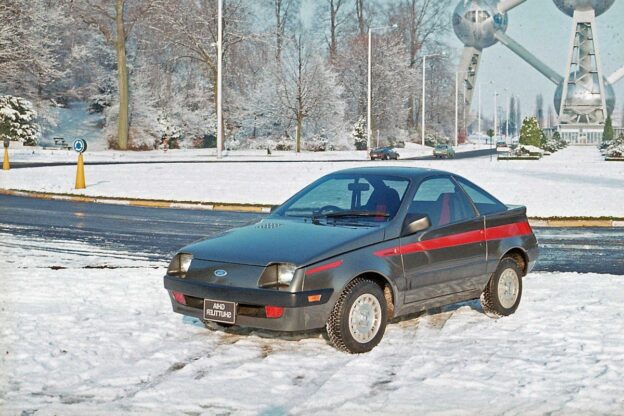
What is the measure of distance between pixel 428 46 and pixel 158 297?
88.7 metres

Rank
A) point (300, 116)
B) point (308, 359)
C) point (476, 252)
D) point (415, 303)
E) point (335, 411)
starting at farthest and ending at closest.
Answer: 1. point (300, 116)
2. point (476, 252)
3. point (415, 303)
4. point (308, 359)
5. point (335, 411)

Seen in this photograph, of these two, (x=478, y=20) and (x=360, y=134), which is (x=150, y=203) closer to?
(x=360, y=134)

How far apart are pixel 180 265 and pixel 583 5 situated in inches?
4465

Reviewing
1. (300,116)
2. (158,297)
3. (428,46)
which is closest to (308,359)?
(158,297)

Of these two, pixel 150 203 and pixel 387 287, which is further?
pixel 150 203

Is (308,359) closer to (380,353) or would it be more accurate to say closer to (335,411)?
(380,353)

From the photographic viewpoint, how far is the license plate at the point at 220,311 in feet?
21.5

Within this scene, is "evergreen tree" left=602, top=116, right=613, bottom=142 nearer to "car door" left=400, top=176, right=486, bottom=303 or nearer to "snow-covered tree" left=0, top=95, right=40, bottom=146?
"snow-covered tree" left=0, top=95, right=40, bottom=146

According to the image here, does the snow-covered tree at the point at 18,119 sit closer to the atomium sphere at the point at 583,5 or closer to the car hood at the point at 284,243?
the car hood at the point at 284,243

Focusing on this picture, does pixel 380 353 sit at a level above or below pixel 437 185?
below

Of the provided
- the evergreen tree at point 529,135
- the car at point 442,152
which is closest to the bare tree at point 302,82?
the car at point 442,152

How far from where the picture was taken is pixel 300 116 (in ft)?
220

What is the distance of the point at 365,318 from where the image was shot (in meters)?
6.80

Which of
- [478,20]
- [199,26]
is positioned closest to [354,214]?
[199,26]
